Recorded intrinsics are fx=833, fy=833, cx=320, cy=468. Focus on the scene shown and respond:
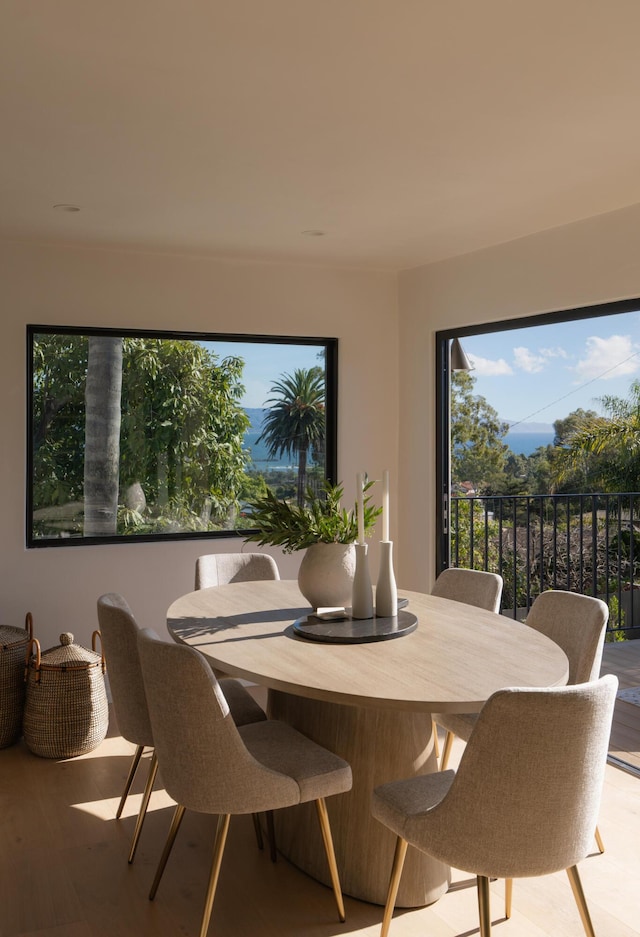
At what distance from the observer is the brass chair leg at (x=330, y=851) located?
2.44 m

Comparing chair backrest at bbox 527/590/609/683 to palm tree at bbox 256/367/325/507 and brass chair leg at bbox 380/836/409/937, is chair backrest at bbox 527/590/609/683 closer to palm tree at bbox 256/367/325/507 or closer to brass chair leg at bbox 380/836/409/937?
brass chair leg at bbox 380/836/409/937

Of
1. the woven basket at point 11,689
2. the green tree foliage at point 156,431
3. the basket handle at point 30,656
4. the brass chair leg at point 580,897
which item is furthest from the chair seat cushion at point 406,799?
the green tree foliage at point 156,431

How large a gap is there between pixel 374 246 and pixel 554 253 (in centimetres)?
103

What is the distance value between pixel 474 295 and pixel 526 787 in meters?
3.51

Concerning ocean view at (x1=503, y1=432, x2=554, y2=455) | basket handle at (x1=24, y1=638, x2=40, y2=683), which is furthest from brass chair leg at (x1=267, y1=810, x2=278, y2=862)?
ocean view at (x1=503, y1=432, x2=554, y2=455)

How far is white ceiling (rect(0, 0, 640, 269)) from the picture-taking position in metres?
2.12

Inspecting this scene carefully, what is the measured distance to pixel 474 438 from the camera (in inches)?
211

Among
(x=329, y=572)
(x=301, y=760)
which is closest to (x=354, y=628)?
(x=329, y=572)

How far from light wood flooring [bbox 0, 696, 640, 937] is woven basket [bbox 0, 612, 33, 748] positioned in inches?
24.4

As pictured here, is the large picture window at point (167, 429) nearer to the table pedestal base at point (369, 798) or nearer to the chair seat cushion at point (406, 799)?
the table pedestal base at point (369, 798)

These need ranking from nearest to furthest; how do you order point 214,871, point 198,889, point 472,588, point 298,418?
point 214,871 → point 198,889 → point 472,588 → point 298,418

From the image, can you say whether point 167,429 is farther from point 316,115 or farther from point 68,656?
point 316,115

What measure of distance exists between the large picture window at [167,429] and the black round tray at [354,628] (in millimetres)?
2278

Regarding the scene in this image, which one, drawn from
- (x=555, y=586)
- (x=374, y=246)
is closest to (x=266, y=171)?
(x=374, y=246)
